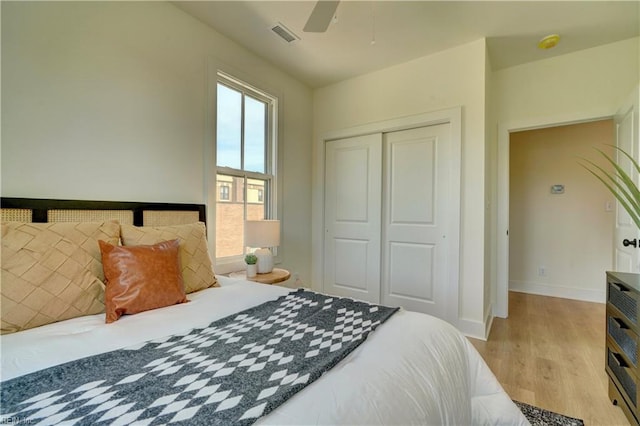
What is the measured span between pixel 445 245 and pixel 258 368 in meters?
2.45

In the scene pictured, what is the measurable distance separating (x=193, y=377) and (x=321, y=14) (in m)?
1.74

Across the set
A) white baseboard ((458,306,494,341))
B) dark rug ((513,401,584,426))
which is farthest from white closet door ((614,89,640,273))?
dark rug ((513,401,584,426))

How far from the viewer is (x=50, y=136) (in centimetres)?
158

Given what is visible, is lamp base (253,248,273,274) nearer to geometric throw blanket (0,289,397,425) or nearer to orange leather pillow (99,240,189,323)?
orange leather pillow (99,240,189,323)

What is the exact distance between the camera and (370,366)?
843mm

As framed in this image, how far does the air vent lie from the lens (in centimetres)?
243

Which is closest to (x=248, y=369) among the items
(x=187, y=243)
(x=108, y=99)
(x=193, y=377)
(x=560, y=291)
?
(x=193, y=377)

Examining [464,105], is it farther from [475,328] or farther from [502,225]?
[475,328]

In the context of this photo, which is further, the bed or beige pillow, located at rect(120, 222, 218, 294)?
beige pillow, located at rect(120, 222, 218, 294)

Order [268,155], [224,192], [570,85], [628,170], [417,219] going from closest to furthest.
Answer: [628,170], [224,192], [570,85], [417,219], [268,155]

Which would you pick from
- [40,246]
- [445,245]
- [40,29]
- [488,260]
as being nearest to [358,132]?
[445,245]

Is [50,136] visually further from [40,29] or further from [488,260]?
[488,260]

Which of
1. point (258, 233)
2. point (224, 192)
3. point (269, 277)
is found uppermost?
point (224, 192)

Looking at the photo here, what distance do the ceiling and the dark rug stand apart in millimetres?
2730
